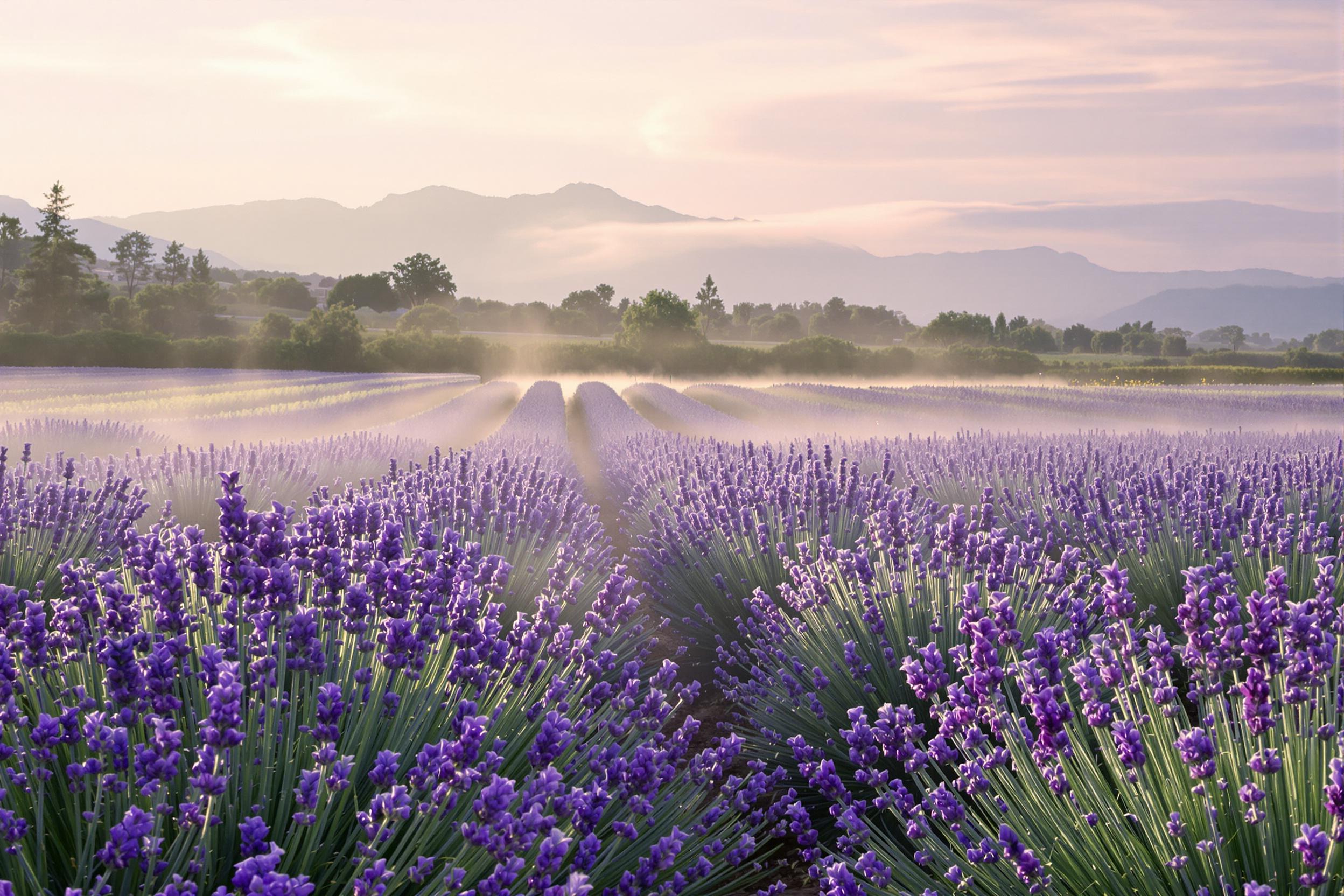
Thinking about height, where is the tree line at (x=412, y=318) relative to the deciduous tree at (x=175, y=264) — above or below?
below

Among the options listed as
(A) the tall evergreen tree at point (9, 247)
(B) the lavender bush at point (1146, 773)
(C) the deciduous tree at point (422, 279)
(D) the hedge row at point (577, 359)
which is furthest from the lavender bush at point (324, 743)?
(C) the deciduous tree at point (422, 279)

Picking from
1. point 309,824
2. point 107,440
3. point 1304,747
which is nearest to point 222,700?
point 309,824

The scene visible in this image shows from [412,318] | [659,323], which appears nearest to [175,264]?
[412,318]

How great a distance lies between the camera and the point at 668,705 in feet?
7.72

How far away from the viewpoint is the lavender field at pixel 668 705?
1.48 meters

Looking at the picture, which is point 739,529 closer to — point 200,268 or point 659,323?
point 659,323

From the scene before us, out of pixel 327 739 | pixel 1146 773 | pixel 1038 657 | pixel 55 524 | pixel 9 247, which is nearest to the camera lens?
pixel 327 739

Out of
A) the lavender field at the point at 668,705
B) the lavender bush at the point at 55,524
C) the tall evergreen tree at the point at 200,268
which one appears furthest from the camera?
the tall evergreen tree at the point at 200,268

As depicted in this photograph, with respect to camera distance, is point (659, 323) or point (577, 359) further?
point (659, 323)

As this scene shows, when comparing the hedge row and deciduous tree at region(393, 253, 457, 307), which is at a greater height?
deciduous tree at region(393, 253, 457, 307)

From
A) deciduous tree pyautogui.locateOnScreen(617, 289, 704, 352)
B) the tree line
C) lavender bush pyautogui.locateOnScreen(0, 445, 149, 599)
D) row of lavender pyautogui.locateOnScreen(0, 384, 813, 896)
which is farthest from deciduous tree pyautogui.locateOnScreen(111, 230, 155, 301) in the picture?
row of lavender pyautogui.locateOnScreen(0, 384, 813, 896)

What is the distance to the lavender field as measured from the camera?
1.48m

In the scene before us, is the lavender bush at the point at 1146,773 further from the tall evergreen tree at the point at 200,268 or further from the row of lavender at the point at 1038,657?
the tall evergreen tree at the point at 200,268

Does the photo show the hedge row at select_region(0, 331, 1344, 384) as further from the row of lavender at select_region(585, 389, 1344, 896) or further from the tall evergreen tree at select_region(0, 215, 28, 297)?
the row of lavender at select_region(585, 389, 1344, 896)
